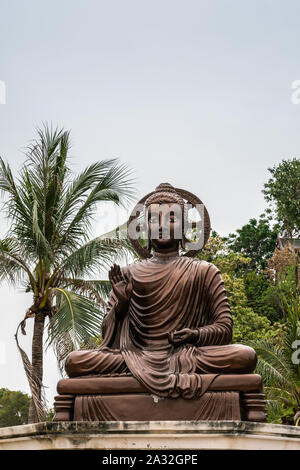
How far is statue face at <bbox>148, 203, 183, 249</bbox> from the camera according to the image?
8.76m

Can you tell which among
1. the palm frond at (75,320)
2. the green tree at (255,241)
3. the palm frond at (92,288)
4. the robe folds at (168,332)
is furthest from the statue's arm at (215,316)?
the green tree at (255,241)

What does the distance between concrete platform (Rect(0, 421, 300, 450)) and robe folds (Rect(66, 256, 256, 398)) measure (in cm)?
79

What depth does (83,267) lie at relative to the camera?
51.4 ft

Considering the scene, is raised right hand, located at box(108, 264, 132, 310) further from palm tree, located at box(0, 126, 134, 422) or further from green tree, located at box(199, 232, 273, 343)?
→ green tree, located at box(199, 232, 273, 343)

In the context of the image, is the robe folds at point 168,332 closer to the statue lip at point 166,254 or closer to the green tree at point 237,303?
the statue lip at point 166,254

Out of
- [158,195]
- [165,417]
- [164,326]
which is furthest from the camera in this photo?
→ [158,195]

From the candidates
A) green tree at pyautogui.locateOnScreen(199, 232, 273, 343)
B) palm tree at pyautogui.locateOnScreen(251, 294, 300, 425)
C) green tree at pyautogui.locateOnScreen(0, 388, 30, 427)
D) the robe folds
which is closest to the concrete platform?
the robe folds

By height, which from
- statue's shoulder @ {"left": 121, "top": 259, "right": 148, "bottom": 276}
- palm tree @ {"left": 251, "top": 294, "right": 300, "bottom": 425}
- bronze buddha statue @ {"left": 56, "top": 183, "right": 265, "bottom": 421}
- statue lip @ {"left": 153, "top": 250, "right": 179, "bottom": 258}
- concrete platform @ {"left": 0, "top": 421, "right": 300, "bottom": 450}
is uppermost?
statue lip @ {"left": 153, "top": 250, "right": 179, "bottom": 258}

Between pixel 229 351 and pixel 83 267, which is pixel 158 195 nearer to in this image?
pixel 229 351

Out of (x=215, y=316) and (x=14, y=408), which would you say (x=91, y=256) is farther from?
(x=14, y=408)

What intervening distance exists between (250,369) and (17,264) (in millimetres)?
9149

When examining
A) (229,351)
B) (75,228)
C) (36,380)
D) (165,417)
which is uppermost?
(75,228)
